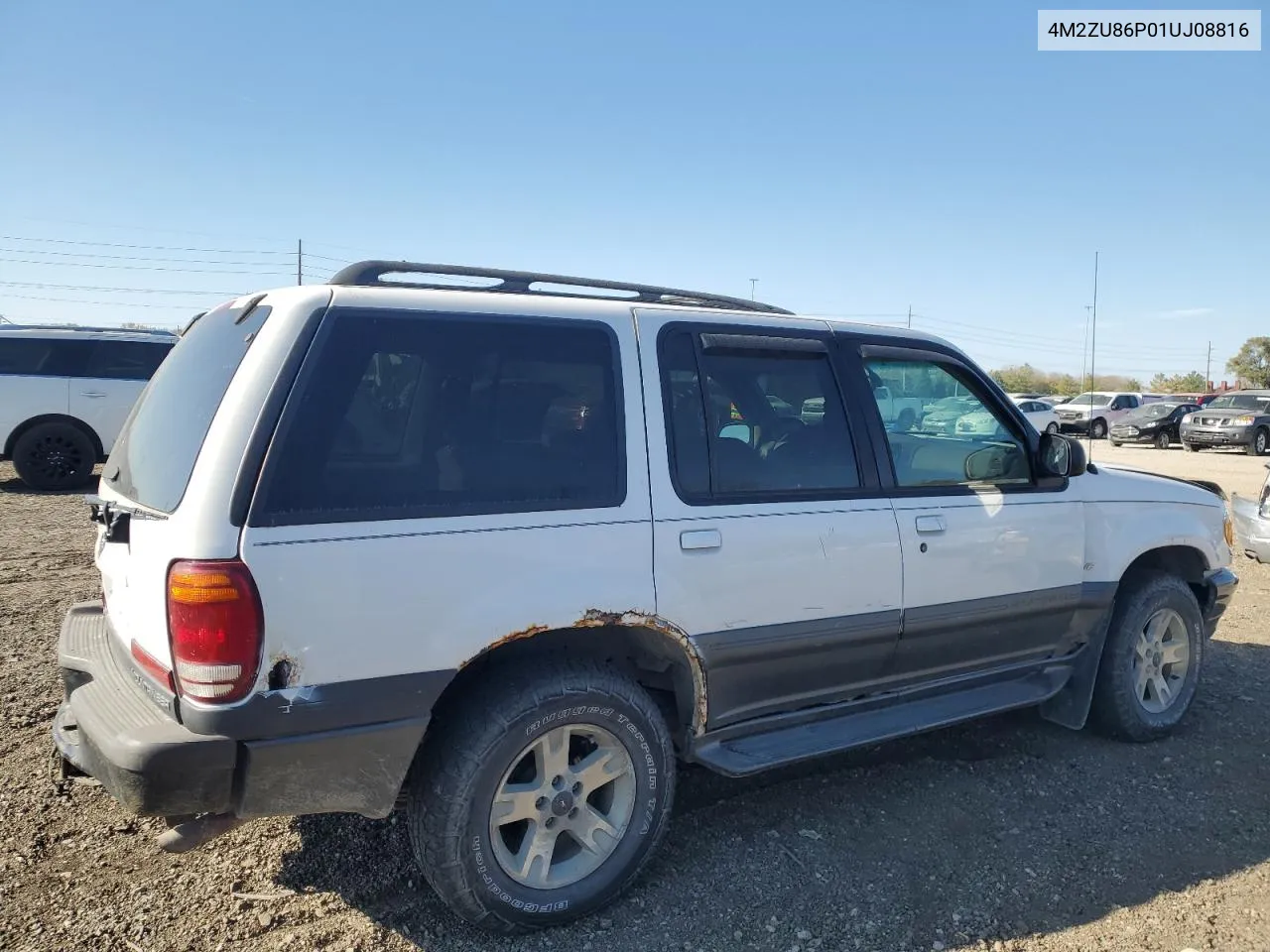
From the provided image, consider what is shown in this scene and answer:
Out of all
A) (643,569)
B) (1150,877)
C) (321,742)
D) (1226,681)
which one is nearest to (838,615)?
(643,569)

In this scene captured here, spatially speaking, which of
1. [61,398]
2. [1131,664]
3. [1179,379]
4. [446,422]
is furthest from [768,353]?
[1179,379]

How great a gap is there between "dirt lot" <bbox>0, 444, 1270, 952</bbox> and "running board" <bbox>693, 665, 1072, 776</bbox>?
0.36 m

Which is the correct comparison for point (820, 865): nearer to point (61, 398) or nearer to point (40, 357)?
point (61, 398)

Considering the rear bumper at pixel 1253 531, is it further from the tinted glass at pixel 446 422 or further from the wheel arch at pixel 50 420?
the wheel arch at pixel 50 420

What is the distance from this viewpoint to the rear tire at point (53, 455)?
11711 millimetres

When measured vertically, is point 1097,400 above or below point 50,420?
above

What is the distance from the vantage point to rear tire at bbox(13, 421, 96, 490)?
1171cm

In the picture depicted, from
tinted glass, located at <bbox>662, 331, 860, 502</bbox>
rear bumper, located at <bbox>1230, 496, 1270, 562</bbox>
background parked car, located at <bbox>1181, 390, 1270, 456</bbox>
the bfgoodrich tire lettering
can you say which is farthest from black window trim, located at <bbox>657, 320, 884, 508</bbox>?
background parked car, located at <bbox>1181, 390, 1270, 456</bbox>

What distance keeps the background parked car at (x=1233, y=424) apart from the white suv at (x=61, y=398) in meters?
25.0

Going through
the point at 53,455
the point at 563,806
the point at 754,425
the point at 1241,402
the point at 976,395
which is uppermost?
the point at 1241,402

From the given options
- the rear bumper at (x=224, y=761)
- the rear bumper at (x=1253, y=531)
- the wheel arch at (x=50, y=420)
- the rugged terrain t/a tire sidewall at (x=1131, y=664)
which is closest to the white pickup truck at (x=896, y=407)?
the rugged terrain t/a tire sidewall at (x=1131, y=664)

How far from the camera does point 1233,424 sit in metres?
23.8

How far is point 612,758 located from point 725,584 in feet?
2.24

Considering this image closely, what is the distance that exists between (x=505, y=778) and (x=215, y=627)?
3.17ft
